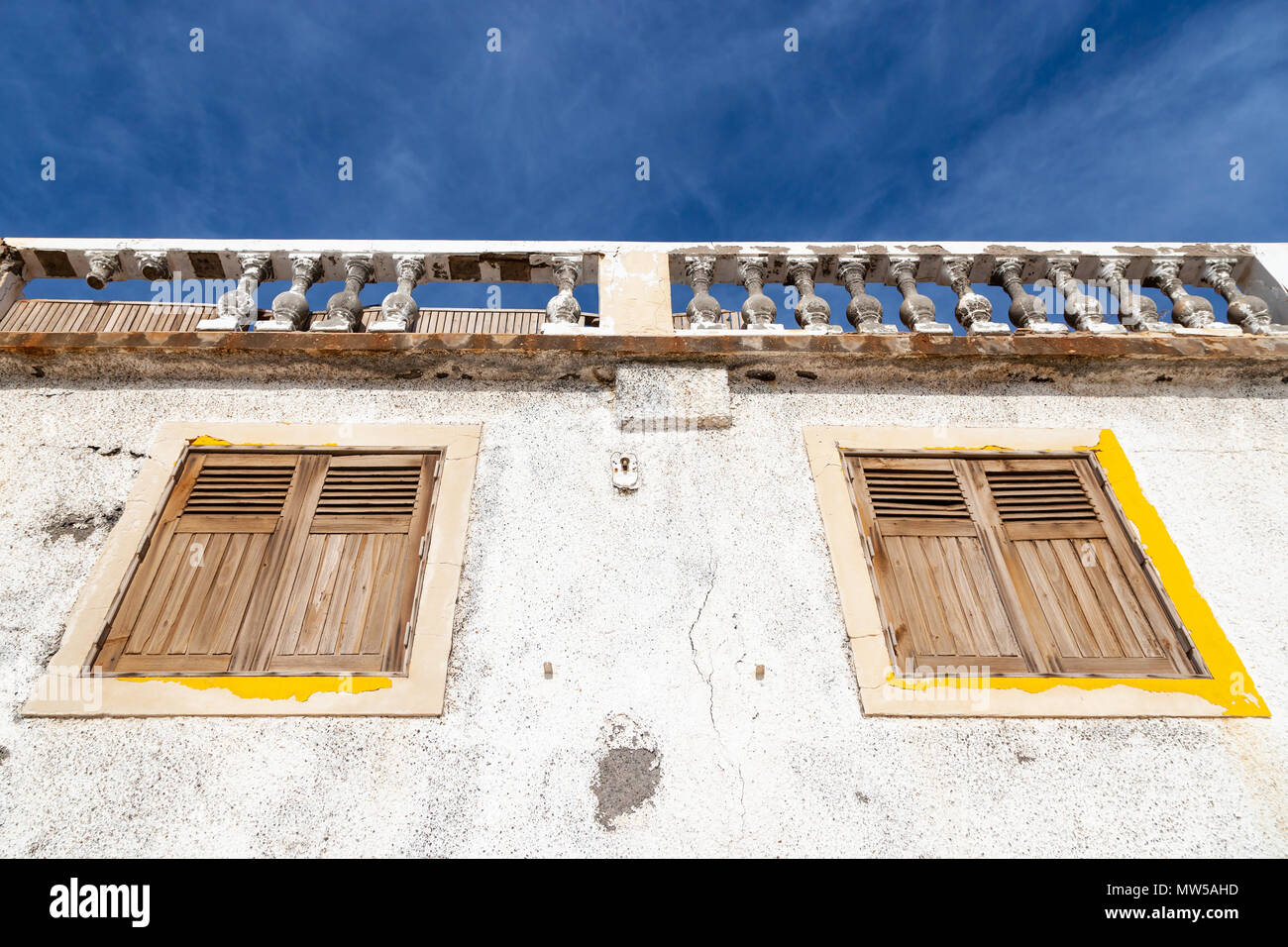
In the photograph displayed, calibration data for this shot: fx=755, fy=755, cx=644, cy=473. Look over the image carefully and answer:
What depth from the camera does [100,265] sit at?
458cm

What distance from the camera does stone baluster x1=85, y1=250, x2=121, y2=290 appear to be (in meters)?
4.58

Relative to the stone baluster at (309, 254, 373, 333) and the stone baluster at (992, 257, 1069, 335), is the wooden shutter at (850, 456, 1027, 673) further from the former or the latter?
the stone baluster at (309, 254, 373, 333)

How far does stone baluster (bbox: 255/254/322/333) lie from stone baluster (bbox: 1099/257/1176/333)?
5.00 metres

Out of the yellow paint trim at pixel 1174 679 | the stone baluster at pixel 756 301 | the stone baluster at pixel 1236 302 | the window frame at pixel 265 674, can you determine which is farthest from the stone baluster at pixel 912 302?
the window frame at pixel 265 674

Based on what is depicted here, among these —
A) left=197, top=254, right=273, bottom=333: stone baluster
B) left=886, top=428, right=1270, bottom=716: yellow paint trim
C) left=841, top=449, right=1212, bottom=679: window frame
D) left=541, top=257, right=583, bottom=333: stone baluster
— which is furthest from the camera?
left=541, top=257, right=583, bottom=333: stone baluster

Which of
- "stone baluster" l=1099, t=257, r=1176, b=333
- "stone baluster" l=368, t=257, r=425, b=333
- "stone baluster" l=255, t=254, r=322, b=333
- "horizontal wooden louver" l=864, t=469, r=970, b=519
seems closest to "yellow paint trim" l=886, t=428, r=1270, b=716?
"horizontal wooden louver" l=864, t=469, r=970, b=519

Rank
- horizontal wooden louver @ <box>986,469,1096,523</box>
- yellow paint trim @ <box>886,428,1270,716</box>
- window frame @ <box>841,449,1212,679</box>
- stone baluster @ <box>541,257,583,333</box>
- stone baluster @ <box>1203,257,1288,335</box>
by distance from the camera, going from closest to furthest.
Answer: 1. yellow paint trim @ <box>886,428,1270,716</box>
2. window frame @ <box>841,449,1212,679</box>
3. horizontal wooden louver @ <box>986,469,1096,523</box>
4. stone baluster @ <box>541,257,583,333</box>
5. stone baluster @ <box>1203,257,1288,335</box>

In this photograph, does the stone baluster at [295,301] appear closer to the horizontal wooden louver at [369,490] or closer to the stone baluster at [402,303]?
the stone baluster at [402,303]

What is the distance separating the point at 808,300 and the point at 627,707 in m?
2.75

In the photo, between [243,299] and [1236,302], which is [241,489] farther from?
[1236,302]

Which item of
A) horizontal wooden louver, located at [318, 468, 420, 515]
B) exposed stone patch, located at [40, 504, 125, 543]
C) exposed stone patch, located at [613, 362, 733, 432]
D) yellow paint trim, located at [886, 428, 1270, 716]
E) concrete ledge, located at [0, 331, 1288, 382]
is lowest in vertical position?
yellow paint trim, located at [886, 428, 1270, 716]

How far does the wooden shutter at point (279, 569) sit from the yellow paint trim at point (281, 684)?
0.08 metres

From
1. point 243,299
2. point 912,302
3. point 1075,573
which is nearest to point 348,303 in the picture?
point 243,299
